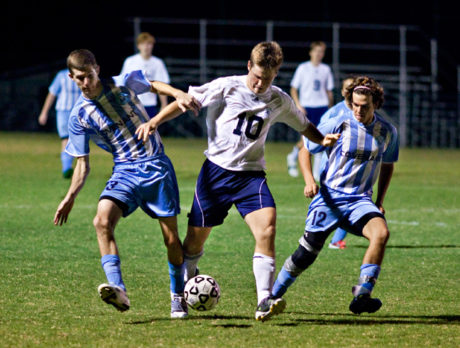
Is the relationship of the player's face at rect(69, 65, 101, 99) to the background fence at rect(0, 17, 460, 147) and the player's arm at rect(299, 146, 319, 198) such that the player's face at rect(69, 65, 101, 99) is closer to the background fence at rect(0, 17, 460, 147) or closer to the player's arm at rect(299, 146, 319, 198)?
the player's arm at rect(299, 146, 319, 198)

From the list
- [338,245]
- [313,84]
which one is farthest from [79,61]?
[313,84]

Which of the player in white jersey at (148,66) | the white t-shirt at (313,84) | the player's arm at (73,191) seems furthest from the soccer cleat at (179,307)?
the white t-shirt at (313,84)

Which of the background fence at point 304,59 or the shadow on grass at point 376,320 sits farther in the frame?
the background fence at point 304,59

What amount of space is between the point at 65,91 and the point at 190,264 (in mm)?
9741

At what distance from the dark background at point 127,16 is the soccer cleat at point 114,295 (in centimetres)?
2573

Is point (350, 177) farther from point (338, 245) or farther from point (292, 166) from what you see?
point (292, 166)

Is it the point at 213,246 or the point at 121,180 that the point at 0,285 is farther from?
the point at 213,246

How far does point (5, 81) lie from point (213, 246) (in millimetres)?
24346

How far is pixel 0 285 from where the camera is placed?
676cm

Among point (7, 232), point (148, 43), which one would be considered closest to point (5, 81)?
point (148, 43)

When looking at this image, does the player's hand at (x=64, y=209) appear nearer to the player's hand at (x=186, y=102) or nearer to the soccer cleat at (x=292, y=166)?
the player's hand at (x=186, y=102)

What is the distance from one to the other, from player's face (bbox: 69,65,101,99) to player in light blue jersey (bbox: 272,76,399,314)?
1.54 metres

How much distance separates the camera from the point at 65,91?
15.3 metres

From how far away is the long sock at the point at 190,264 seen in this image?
6.06 m
